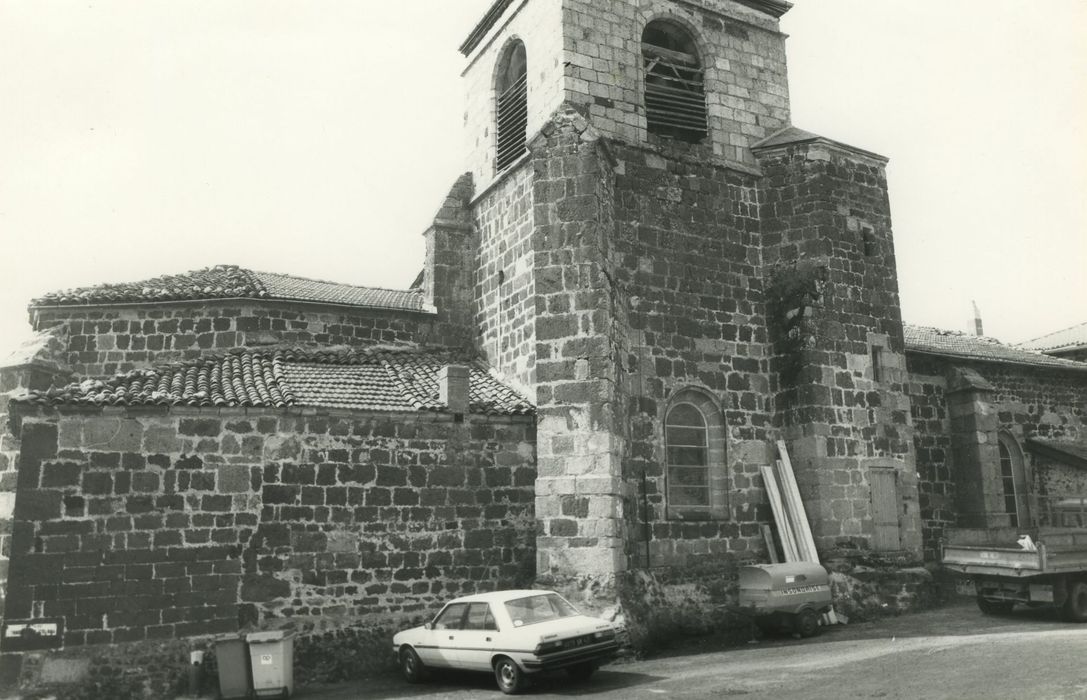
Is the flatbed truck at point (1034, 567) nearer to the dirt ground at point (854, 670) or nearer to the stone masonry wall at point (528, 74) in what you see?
the dirt ground at point (854, 670)

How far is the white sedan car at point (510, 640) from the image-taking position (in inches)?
411

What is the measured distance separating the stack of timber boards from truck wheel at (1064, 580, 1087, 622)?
3806mm

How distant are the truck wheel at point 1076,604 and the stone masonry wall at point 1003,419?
494 centimetres

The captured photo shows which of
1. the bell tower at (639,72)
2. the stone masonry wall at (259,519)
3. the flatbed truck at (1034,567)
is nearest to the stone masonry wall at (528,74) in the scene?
the bell tower at (639,72)

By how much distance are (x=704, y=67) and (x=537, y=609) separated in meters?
11.6

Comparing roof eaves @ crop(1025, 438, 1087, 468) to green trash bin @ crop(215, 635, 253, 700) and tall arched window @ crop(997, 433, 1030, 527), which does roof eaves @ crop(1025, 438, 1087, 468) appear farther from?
green trash bin @ crop(215, 635, 253, 700)

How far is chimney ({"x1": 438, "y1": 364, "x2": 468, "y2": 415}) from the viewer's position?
1409 cm

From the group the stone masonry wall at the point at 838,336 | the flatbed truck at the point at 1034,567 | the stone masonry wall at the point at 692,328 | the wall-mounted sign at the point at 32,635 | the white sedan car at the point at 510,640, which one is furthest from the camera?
the stone masonry wall at the point at 838,336

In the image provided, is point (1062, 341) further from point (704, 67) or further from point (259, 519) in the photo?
point (259, 519)

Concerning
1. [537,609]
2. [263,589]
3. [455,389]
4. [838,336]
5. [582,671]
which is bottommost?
[582,671]

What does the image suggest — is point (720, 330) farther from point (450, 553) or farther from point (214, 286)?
point (214, 286)

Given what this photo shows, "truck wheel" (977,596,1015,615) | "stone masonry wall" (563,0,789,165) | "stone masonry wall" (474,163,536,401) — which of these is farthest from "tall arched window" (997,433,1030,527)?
"stone masonry wall" (474,163,536,401)

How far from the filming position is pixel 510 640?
1064 centimetres

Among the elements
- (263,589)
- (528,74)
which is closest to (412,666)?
(263,589)
